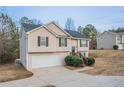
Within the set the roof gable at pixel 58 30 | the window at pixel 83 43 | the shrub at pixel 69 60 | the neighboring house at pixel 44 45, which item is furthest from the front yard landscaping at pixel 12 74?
the window at pixel 83 43

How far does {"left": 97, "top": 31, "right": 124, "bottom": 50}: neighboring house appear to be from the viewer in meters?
19.2

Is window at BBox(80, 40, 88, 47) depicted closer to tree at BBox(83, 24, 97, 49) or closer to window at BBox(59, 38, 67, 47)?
tree at BBox(83, 24, 97, 49)

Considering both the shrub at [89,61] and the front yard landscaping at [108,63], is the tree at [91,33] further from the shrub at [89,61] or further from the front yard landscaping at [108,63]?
the front yard landscaping at [108,63]

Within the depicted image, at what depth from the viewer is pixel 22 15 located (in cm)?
1538

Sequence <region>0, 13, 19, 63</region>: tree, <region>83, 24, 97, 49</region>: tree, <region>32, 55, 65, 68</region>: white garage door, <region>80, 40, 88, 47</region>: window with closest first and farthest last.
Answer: <region>83, 24, 97, 49</region>: tree, <region>32, 55, 65, 68</region>: white garage door, <region>0, 13, 19, 63</region>: tree, <region>80, 40, 88, 47</region>: window

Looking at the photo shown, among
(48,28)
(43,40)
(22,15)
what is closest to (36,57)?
(43,40)

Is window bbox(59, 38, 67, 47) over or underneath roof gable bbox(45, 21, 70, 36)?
underneath

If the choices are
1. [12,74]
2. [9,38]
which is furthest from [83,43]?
[12,74]

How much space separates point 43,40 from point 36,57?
1505mm

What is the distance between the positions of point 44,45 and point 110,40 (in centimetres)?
699

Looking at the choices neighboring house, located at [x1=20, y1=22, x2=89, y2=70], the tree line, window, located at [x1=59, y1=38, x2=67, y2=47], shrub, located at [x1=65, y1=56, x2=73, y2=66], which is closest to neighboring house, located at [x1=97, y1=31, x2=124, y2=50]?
the tree line

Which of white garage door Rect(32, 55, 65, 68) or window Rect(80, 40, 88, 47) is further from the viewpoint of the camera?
window Rect(80, 40, 88, 47)

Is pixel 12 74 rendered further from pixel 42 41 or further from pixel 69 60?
pixel 69 60
